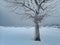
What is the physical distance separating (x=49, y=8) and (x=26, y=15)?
175cm

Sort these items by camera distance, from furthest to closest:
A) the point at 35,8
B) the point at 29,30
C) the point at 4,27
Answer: the point at 4,27
the point at 29,30
the point at 35,8

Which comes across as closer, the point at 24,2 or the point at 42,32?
the point at 24,2

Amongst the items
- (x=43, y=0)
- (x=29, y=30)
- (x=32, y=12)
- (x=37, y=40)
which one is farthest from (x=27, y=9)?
(x=29, y=30)

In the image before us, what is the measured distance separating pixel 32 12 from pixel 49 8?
127 cm

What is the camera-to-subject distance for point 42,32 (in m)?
16.7

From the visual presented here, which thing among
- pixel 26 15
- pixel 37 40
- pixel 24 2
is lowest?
pixel 37 40

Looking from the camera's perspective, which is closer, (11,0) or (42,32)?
(11,0)

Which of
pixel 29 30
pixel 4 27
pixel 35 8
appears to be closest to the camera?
pixel 35 8

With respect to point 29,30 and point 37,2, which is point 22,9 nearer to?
point 37,2

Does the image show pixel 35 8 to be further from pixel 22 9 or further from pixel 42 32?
pixel 42 32

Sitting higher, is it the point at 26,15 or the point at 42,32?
the point at 26,15

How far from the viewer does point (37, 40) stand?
44.4 ft

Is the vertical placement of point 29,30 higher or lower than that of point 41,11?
lower

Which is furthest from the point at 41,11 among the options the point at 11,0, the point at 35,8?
the point at 11,0
